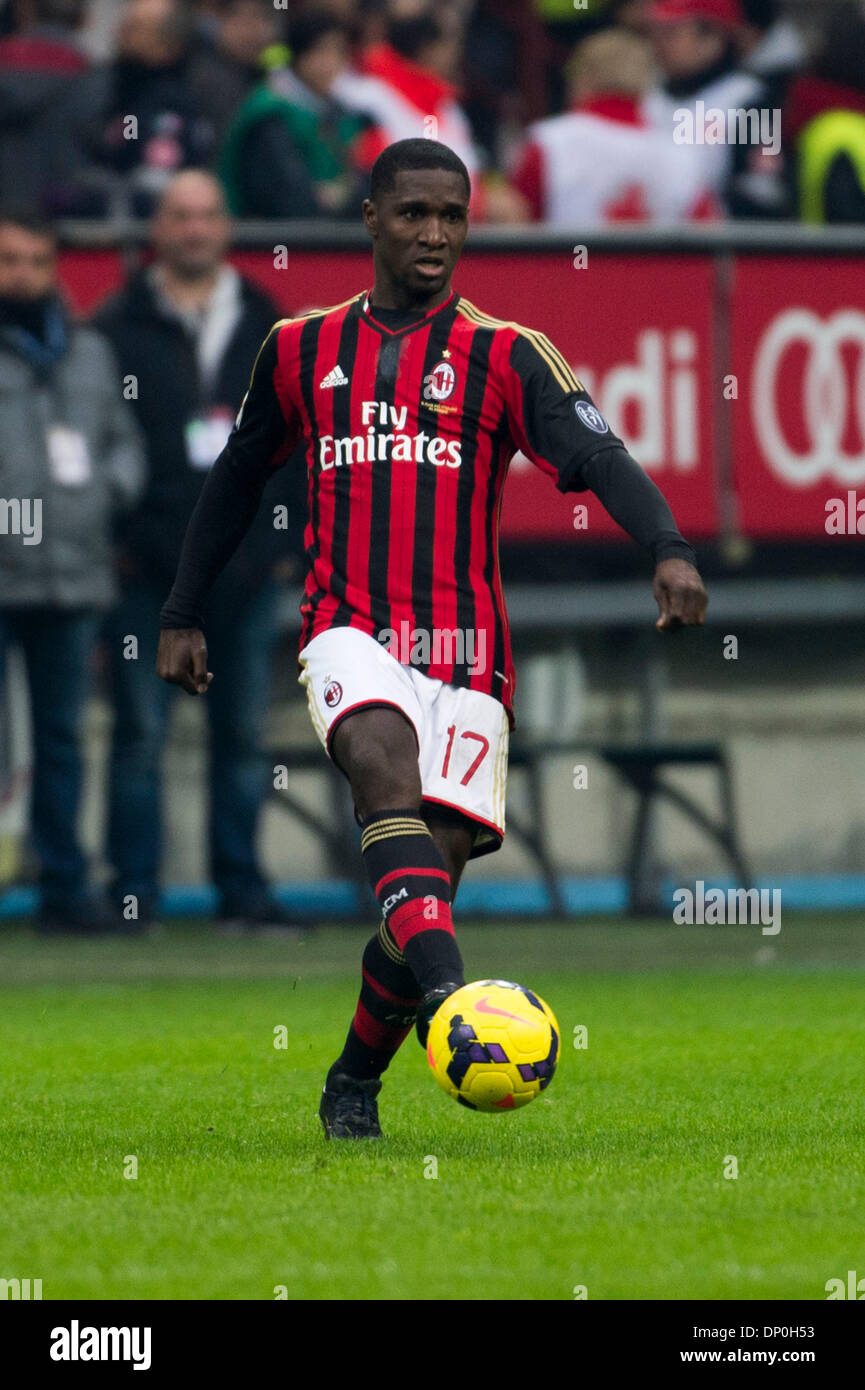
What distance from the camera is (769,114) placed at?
44.1 ft

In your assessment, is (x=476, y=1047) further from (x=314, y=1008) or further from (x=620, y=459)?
(x=314, y=1008)

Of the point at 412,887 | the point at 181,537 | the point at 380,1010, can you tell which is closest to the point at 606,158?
the point at 181,537

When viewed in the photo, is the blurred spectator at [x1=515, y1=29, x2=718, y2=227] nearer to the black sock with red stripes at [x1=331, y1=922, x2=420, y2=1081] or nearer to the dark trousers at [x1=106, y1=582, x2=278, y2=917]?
the dark trousers at [x1=106, y1=582, x2=278, y2=917]

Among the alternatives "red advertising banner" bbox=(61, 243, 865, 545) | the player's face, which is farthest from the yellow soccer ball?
"red advertising banner" bbox=(61, 243, 865, 545)

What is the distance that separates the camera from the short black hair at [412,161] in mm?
5285

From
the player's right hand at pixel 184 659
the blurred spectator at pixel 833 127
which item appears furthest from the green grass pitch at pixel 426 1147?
the blurred spectator at pixel 833 127

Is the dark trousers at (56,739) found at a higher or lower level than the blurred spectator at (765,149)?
lower

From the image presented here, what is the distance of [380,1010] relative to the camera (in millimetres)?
5336

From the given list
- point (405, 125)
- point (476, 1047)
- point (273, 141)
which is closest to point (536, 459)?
point (476, 1047)

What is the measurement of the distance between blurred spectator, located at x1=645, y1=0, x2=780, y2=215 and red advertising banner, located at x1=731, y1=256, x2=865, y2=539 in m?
1.14

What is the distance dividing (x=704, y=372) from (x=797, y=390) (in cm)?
48

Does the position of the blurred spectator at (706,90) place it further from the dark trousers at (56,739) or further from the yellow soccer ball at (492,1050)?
the yellow soccer ball at (492,1050)

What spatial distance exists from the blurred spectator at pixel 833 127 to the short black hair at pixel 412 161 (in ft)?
25.4

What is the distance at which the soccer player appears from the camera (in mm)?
5098
